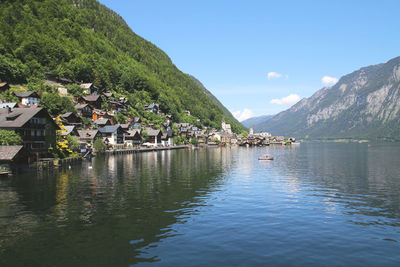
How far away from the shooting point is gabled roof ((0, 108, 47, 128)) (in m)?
67.4

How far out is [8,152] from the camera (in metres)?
59.0

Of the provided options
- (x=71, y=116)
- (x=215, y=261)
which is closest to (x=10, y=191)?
(x=215, y=261)

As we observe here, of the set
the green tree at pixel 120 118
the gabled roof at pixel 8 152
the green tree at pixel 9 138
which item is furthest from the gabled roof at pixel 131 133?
the gabled roof at pixel 8 152

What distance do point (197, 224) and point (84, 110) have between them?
13445 cm

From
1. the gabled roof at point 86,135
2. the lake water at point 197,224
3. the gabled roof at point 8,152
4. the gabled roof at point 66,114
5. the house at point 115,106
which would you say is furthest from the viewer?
the house at point 115,106

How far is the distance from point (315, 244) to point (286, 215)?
8.87 m

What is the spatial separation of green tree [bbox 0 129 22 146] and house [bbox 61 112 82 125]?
198 ft

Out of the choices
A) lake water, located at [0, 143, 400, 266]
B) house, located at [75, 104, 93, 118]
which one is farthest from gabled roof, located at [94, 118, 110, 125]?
lake water, located at [0, 143, 400, 266]

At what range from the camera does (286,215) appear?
3222 centimetres

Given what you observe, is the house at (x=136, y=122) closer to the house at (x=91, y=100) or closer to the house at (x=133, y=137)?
the house at (x=133, y=137)

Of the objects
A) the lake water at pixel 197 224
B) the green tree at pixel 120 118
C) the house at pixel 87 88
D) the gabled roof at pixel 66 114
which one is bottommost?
the lake water at pixel 197 224

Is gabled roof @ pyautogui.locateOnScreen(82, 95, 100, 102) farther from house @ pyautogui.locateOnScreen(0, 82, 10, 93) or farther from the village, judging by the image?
house @ pyautogui.locateOnScreen(0, 82, 10, 93)

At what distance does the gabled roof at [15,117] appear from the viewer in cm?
6744

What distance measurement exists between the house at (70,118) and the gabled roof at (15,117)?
5235 cm
